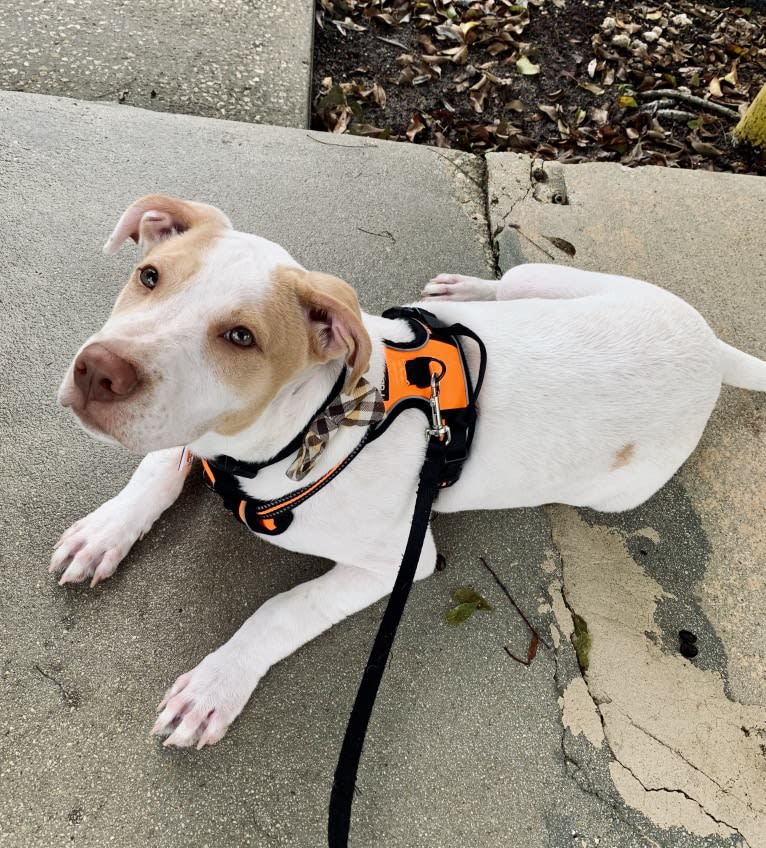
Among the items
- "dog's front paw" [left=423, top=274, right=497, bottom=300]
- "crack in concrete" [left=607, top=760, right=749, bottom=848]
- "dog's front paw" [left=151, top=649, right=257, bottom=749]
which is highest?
"dog's front paw" [left=423, top=274, right=497, bottom=300]

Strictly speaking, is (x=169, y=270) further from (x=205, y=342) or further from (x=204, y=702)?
(x=204, y=702)

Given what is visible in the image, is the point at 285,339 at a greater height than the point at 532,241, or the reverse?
the point at 285,339

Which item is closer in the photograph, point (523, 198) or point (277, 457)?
point (277, 457)

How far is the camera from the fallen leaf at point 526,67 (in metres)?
5.31

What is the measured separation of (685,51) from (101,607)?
6552 millimetres

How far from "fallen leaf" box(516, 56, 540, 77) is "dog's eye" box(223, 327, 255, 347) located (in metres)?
4.72

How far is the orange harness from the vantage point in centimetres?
222

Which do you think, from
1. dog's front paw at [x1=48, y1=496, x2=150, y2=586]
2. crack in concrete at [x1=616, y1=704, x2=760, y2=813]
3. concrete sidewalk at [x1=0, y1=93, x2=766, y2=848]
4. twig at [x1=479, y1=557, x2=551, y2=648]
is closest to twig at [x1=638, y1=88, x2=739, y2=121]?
concrete sidewalk at [x1=0, y1=93, x2=766, y2=848]

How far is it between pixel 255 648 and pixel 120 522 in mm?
790

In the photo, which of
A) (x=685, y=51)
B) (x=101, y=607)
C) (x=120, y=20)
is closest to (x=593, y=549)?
(x=101, y=607)

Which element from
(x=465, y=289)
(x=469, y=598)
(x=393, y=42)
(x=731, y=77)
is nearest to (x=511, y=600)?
(x=469, y=598)

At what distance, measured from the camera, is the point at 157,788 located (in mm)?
2338

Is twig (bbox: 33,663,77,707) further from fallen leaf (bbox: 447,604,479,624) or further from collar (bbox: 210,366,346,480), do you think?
fallen leaf (bbox: 447,604,479,624)

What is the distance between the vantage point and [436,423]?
2172 mm
